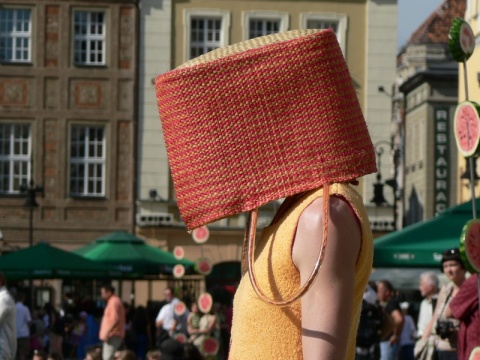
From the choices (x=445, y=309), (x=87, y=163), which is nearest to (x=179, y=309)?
(x=445, y=309)

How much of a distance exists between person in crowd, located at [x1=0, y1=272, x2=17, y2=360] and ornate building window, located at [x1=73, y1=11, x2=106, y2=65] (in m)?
27.2

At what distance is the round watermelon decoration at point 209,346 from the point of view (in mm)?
22844

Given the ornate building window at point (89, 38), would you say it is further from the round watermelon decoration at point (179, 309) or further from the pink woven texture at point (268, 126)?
the pink woven texture at point (268, 126)

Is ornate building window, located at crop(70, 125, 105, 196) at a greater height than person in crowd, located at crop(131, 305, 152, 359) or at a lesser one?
greater

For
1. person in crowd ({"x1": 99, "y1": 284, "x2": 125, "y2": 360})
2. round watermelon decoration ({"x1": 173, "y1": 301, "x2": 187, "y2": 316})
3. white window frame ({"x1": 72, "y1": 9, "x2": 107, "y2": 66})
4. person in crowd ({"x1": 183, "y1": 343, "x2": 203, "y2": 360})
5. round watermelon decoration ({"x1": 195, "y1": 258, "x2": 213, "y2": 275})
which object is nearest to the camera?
person in crowd ({"x1": 183, "y1": 343, "x2": 203, "y2": 360})

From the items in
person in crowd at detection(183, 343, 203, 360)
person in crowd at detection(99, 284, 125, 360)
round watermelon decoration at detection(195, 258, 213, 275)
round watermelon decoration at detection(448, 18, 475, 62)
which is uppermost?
round watermelon decoration at detection(448, 18, 475, 62)

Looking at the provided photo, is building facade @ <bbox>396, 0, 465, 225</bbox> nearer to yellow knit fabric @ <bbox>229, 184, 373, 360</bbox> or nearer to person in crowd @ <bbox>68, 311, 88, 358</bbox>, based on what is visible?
person in crowd @ <bbox>68, 311, 88, 358</bbox>

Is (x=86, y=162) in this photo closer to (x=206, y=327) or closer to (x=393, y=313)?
(x=206, y=327)

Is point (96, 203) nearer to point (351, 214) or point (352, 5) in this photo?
point (352, 5)

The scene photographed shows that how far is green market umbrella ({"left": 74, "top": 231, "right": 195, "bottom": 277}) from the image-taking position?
2778 cm

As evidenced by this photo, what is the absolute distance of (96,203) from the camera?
40594 mm

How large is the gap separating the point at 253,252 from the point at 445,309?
814 centimetres

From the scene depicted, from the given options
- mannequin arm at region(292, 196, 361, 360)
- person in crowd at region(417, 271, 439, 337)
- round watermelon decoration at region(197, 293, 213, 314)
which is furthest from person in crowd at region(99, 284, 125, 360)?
mannequin arm at region(292, 196, 361, 360)

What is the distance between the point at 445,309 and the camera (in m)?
10.8
